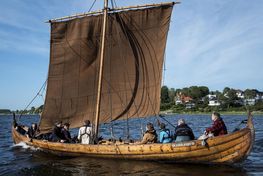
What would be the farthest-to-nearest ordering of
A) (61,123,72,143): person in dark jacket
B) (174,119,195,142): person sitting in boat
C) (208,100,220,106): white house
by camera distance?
(208,100,220,106): white house, (61,123,72,143): person in dark jacket, (174,119,195,142): person sitting in boat

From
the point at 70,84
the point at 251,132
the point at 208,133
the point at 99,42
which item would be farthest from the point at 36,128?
the point at 251,132

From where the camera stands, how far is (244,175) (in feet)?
48.5

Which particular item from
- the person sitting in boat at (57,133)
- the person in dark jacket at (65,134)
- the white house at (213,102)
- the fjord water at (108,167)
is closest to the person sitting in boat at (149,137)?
the fjord water at (108,167)

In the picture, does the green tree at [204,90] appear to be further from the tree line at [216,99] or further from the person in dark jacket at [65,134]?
the person in dark jacket at [65,134]

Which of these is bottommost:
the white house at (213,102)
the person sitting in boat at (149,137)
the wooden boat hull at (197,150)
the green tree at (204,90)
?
the wooden boat hull at (197,150)

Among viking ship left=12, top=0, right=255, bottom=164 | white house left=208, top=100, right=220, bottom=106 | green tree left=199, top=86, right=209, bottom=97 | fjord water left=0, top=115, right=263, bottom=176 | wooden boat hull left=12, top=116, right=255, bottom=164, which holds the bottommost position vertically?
fjord water left=0, top=115, right=263, bottom=176

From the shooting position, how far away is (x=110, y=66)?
21234mm

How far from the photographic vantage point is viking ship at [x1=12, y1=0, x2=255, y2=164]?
20125 mm

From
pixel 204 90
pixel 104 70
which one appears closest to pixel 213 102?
pixel 204 90

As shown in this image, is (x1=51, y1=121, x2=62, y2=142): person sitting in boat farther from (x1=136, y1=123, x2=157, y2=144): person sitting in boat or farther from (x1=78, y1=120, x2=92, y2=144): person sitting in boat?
(x1=136, y1=123, x2=157, y2=144): person sitting in boat

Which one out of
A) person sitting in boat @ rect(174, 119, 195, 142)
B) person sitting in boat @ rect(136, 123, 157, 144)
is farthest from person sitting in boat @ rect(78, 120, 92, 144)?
person sitting in boat @ rect(174, 119, 195, 142)

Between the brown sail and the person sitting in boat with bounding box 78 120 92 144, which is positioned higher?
the brown sail

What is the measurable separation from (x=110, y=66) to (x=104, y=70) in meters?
0.43

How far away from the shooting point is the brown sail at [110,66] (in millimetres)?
20281
